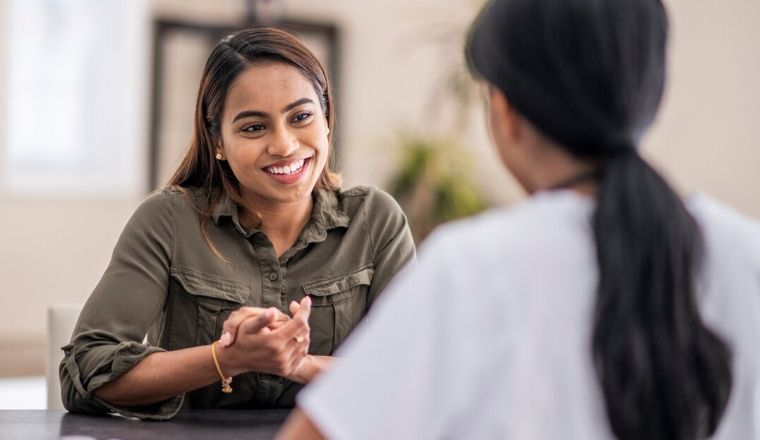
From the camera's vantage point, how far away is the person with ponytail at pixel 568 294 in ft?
3.05

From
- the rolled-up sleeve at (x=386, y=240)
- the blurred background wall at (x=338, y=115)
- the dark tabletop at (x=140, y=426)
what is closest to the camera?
the dark tabletop at (x=140, y=426)

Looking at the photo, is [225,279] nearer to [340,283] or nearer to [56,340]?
[340,283]

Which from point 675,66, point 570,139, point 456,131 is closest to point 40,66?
point 456,131

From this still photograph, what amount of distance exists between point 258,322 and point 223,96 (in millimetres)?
529

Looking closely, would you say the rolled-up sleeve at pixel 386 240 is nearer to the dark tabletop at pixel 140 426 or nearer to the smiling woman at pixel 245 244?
the smiling woman at pixel 245 244

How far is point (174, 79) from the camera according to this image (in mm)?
5672

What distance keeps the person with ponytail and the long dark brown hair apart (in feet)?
3.11

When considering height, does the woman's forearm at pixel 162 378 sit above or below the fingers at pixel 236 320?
below

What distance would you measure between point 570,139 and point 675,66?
547cm

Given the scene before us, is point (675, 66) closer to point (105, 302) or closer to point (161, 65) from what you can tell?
point (161, 65)

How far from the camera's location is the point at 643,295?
958 mm

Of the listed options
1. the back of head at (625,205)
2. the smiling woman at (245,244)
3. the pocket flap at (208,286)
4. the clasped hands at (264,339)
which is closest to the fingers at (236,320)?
the clasped hands at (264,339)

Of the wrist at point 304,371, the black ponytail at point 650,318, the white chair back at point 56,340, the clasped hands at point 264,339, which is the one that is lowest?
the white chair back at point 56,340

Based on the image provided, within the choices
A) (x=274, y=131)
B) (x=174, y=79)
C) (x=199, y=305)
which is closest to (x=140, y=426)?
(x=199, y=305)
